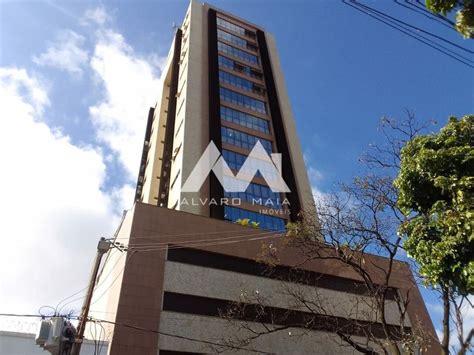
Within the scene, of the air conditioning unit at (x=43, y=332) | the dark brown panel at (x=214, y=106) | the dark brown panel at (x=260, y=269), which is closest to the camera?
the air conditioning unit at (x=43, y=332)

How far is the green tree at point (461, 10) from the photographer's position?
5.37 metres

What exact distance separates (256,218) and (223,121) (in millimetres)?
8989

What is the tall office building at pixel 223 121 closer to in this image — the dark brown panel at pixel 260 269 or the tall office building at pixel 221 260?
the tall office building at pixel 221 260

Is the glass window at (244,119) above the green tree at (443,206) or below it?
above

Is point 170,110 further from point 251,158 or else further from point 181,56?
point 251,158

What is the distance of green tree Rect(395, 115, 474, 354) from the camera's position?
24.5 feet

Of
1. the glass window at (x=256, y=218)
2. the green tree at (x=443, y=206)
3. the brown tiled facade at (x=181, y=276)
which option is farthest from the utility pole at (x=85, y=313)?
the glass window at (x=256, y=218)

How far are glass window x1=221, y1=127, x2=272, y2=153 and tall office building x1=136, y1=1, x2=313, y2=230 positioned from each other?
0.30ft

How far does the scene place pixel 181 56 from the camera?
38.5 m

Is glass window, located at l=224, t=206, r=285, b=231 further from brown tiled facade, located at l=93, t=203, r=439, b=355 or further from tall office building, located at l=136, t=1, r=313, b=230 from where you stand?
brown tiled facade, located at l=93, t=203, r=439, b=355

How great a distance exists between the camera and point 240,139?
1253 inches

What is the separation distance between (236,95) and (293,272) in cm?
1919

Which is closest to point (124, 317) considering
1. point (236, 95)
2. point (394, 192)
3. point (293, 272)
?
point (293, 272)
